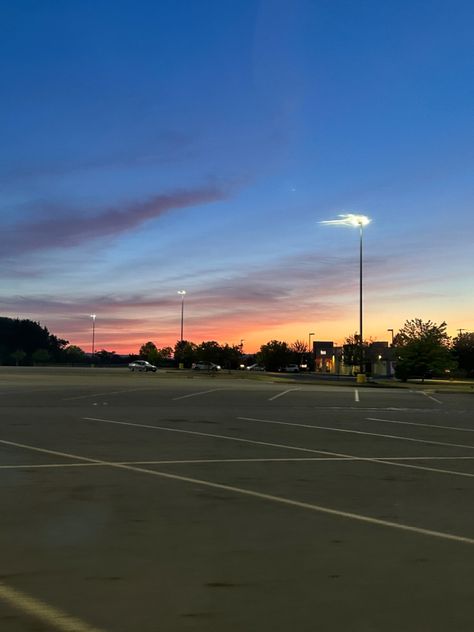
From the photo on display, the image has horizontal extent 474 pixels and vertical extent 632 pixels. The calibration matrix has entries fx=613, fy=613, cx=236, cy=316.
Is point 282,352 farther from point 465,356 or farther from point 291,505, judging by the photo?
point 291,505

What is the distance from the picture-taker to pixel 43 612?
161 inches

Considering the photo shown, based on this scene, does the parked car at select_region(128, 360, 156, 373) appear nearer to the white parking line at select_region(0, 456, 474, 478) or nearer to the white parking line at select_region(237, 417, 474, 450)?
the white parking line at select_region(237, 417, 474, 450)

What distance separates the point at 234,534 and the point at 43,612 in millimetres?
2249

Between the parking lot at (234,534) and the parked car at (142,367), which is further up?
the parked car at (142,367)

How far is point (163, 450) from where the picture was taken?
11219 millimetres

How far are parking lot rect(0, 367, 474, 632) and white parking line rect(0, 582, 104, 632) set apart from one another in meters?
0.01

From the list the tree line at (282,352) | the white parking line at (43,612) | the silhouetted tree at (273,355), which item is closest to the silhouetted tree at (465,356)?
the tree line at (282,352)

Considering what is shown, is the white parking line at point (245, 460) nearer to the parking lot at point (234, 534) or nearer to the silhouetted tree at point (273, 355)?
the parking lot at point (234, 534)

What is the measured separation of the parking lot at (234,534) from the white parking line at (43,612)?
1 centimetres

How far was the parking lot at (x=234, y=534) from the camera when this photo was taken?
4.17 meters

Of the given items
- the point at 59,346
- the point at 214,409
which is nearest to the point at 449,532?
the point at 214,409

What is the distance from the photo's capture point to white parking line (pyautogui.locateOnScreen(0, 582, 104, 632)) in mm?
3887

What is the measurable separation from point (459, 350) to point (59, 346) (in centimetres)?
13966

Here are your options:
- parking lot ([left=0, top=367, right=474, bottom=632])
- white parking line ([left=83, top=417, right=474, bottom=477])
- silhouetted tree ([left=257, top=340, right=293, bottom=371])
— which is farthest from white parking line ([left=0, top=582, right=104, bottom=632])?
silhouetted tree ([left=257, top=340, right=293, bottom=371])
